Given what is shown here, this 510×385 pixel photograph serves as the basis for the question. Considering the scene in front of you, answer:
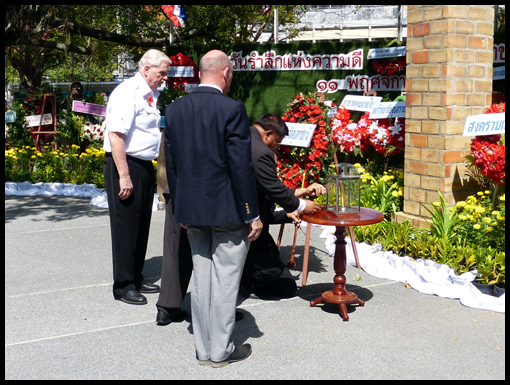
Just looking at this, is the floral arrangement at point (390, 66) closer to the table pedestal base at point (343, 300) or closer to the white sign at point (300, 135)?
the white sign at point (300, 135)

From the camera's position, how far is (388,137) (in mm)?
7551

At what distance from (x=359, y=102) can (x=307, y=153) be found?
1781 millimetres

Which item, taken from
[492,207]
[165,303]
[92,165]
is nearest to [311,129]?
[492,207]

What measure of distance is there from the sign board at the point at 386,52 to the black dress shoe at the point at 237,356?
5.53m

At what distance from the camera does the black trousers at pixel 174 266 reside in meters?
4.62

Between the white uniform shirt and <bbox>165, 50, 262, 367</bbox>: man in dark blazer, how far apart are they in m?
1.08

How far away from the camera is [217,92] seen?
147 inches

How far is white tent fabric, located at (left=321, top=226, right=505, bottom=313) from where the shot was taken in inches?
193

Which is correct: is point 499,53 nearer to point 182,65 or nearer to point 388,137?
point 388,137

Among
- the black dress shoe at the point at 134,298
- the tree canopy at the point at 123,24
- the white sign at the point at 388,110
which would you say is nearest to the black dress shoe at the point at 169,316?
the black dress shoe at the point at 134,298

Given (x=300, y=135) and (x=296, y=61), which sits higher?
(x=296, y=61)

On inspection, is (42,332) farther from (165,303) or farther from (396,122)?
(396,122)

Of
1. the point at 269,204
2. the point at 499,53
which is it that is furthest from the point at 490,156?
the point at 499,53

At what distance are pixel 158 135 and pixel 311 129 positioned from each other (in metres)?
2.34
